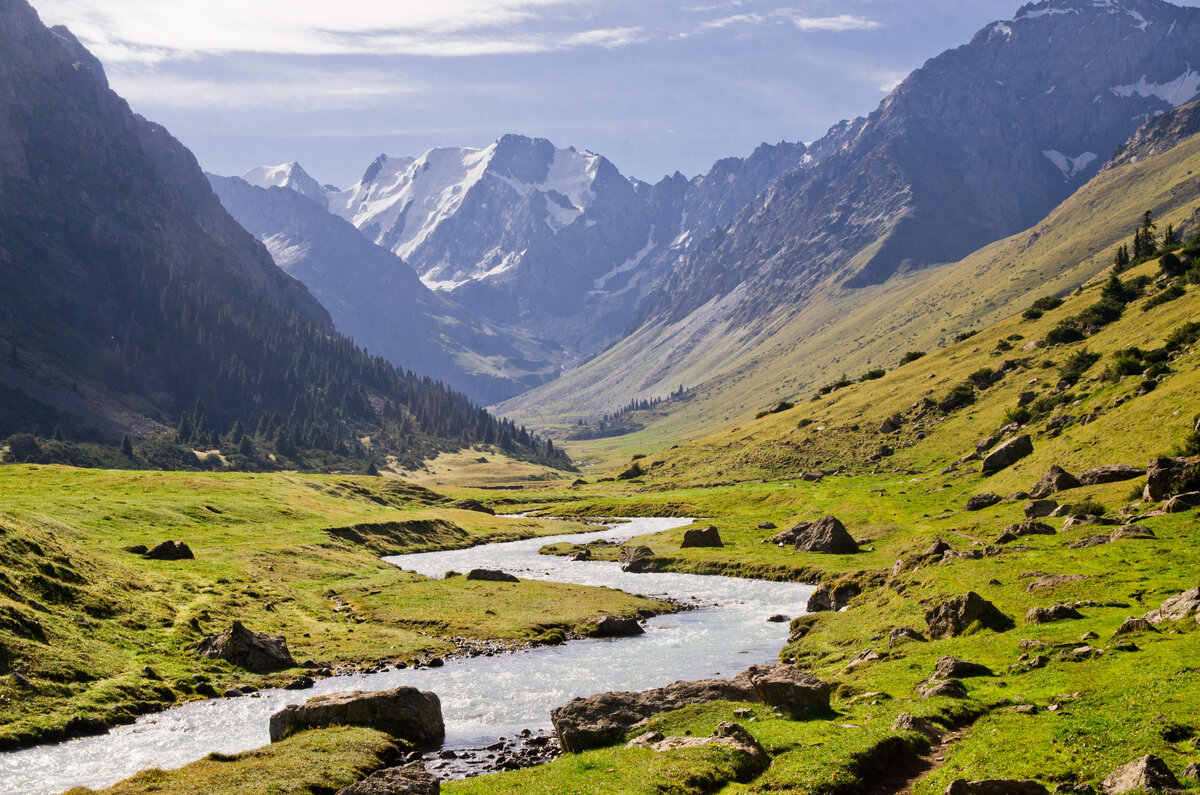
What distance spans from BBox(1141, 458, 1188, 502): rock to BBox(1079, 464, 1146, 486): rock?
306 inches

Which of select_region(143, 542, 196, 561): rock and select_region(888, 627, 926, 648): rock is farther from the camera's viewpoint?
select_region(143, 542, 196, 561): rock

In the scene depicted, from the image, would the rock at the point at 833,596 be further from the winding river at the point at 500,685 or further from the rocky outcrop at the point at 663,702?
the rocky outcrop at the point at 663,702

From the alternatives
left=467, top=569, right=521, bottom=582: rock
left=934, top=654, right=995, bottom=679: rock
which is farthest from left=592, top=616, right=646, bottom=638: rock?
left=934, top=654, right=995, bottom=679: rock

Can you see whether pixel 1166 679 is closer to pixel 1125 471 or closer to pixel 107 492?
pixel 1125 471

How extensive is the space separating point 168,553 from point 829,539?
62.3 m

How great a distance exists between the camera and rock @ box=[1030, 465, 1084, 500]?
66.8 meters

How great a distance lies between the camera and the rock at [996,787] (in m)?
20.4

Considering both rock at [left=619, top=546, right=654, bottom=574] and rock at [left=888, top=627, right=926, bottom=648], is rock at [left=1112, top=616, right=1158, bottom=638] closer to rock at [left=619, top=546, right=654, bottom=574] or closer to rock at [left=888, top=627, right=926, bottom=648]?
rock at [left=888, top=627, right=926, bottom=648]

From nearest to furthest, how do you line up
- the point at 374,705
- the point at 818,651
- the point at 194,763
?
the point at 194,763
the point at 374,705
the point at 818,651

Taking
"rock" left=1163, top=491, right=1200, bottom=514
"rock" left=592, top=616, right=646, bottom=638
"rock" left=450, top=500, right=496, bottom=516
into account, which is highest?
"rock" left=1163, top=491, right=1200, bottom=514

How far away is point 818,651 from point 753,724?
54.4 feet

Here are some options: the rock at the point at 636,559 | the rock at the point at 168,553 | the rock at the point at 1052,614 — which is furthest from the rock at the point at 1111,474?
the rock at the point at 168,553

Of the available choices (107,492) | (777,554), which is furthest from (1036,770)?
(107,492)

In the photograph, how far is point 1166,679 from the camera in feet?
84.4
